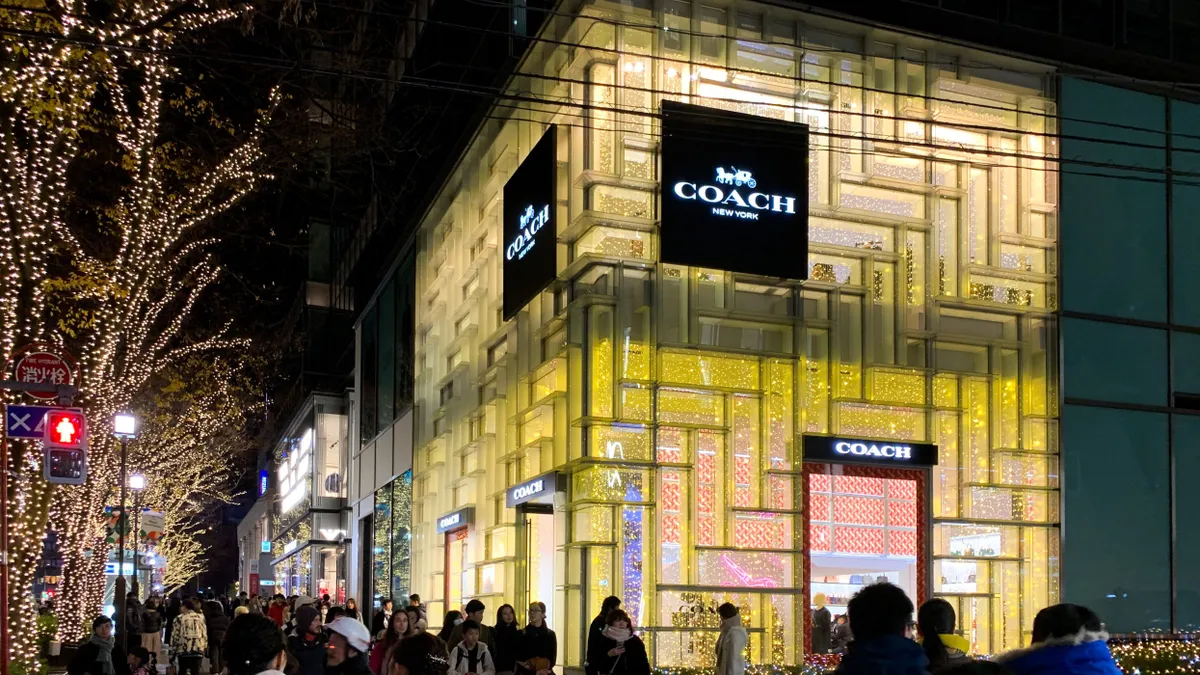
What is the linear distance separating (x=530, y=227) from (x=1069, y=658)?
53.7 feet

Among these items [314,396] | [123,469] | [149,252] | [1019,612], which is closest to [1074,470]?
[1019,612]

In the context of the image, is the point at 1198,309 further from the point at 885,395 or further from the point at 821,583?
the point at 821,583

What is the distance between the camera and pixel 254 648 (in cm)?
497

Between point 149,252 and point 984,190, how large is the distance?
1360cm

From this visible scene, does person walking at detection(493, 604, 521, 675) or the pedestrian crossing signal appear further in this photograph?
the pedestrian crossing signal

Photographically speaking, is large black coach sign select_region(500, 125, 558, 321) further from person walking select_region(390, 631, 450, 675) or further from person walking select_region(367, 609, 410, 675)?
person walking select_region(390, 631, 450, 675)

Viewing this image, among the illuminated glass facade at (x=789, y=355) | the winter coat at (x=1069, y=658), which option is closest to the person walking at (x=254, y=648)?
the winter coat at (x=1069, y=658)

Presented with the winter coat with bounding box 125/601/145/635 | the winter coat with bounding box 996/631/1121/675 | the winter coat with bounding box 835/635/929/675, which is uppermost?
the winter coat with bounding box 835/635/929/675

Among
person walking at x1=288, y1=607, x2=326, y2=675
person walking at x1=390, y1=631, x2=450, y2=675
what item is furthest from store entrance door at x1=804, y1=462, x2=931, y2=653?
person walking at x1=390, y1=631, x2=450, y2=675

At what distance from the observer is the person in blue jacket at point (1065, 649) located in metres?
5.31

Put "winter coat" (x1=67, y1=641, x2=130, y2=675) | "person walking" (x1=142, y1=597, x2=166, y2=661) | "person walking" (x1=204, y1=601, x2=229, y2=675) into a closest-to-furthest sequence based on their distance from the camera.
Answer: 1. "winter coat" (x1=67, y1=641, x2=130, y2=675)
2. "person walking" (x1=204, y1=601, x2=229, y2=675)
3. "person walking" (x1=142, y1=597, x2=166, y2=661)

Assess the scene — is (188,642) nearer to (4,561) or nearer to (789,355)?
(4,561)

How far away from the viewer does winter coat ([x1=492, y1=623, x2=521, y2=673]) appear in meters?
13.3

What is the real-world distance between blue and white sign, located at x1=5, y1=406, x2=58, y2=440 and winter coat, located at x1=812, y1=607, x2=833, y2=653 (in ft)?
35.0
